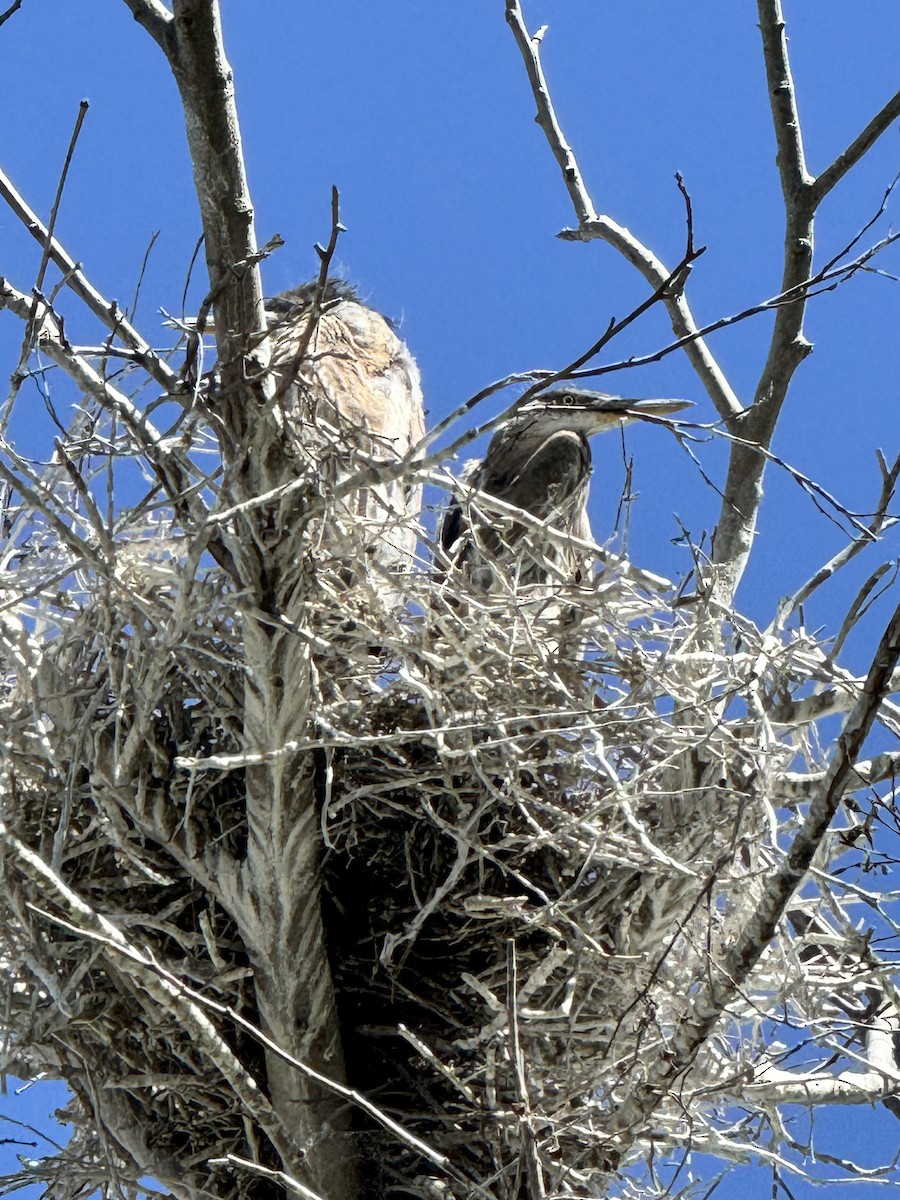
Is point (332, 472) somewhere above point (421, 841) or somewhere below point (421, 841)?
above

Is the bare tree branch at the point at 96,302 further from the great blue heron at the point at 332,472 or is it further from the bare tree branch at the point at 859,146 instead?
the bare tree branch at the point at 859,146

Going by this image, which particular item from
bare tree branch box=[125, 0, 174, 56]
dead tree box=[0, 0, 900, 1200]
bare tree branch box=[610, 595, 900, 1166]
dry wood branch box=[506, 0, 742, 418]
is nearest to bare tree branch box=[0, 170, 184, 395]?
dead tree box=[0, 0, 900, 1200]

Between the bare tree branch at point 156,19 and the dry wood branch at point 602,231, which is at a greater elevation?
the dry wood branch at point 602,231

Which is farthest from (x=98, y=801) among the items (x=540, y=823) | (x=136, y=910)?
(x=540, y=823)

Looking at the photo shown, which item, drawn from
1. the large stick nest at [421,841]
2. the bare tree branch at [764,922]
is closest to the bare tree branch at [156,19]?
the large stick nest at [421,841]

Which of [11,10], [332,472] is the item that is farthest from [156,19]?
[332,472]

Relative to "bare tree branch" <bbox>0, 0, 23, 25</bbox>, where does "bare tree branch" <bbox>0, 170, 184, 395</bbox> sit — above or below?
below

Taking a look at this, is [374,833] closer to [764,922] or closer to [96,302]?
[764,922]

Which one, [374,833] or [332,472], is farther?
[374,833]

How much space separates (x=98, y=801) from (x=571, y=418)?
1.39 meters

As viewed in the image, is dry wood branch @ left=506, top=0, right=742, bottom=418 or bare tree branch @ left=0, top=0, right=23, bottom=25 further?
dry wood branch @ left=506, top=0, right=742, bottom=418

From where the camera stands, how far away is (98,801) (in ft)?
6.41

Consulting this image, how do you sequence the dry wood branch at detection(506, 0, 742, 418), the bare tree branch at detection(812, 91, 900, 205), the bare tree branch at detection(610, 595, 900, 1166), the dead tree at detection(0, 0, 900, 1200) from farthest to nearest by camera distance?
1. the dry wood branch at detection(506, 0, 742, 418)
2. the bare tree branch at detection(812, 91, 900, 205)
3. the dead tree at detection(0, 0, 900, 1200)
4. the bare tree branch at detection(610, 595, 900, 1166)

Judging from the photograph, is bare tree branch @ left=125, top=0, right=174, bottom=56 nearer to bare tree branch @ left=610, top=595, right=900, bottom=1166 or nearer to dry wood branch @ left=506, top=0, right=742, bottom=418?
bare tree branch @ left=610, top=595, right=900, bottom=1166
